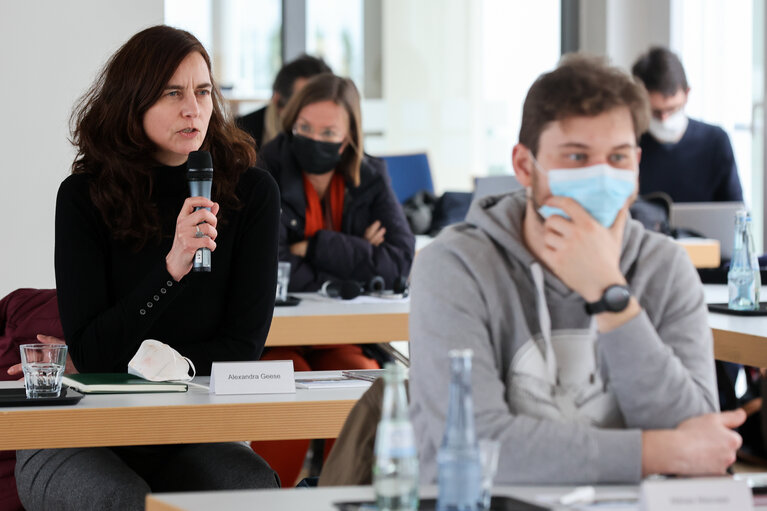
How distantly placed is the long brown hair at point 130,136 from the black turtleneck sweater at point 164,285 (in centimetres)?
4

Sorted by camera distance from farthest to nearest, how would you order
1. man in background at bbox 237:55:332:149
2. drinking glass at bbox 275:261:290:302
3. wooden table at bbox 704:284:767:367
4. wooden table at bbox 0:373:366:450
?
man in background at bbox 237:55:332:149
drinking glass at bbox 275:261:290:302
wooden table at bbox 704:284:767:367
wooden table at bbox 0:373:366:450

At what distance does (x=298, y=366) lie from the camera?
12.1ft

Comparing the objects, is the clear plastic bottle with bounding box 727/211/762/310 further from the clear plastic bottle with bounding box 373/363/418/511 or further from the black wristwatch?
the clear plastic bottle with bounding box 373/363/418/511

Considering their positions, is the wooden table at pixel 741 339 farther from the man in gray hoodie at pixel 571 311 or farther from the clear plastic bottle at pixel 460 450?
the clear plastic bottle at pixel 460 450

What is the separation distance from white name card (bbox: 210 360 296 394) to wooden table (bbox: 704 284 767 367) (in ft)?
3.81

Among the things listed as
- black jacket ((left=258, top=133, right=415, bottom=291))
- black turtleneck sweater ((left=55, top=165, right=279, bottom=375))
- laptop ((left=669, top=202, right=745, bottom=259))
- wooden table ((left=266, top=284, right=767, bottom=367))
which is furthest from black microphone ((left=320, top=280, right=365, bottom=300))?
laptop ((left=669, top=202, right=745, bottom=259))

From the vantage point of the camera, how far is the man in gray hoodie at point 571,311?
1.65 meters

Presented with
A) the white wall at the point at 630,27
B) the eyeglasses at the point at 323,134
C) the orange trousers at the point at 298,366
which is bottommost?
the orange trousers at the point at 298,366

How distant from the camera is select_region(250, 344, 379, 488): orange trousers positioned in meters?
3.43

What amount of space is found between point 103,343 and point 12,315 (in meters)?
0.31

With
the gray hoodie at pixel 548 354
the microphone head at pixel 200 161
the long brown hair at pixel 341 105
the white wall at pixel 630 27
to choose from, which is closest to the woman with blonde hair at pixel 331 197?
the long brown hair at pixel 341 105

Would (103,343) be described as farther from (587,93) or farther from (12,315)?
(587,93)

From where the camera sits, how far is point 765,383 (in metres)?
1.87

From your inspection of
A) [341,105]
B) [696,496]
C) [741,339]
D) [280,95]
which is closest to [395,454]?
[696,496]
